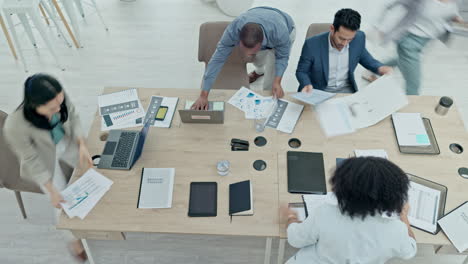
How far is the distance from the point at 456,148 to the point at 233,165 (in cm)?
146

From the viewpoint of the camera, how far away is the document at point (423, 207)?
191 centimetres

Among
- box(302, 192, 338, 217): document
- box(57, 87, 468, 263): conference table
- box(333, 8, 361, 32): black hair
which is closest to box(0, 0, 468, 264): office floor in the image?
box(57, 87, 468, 263): conference table

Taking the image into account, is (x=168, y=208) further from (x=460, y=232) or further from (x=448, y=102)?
(x=448, y=102)

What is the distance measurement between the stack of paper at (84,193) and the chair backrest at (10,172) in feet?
1.52

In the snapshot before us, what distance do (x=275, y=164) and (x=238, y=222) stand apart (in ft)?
1.53

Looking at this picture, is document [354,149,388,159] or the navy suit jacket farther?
the navy suit jacket

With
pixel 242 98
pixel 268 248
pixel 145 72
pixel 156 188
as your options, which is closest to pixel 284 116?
pixel 242 98

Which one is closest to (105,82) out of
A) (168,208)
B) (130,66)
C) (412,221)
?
(130,66)

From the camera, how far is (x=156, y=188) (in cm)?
207

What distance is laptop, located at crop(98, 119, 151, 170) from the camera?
2.16 m

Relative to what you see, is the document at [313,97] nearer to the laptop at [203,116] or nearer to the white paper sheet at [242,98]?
the white paper sheet at [242,98]

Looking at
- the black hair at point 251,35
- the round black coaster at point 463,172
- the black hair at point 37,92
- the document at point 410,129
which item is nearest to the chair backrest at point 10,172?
the black hair at point 37,92

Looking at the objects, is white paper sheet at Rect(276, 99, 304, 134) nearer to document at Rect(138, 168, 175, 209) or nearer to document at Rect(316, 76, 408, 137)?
document at Rect(316, 76, 408, 137)

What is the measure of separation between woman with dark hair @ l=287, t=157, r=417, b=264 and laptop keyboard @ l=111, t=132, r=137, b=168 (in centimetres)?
112
